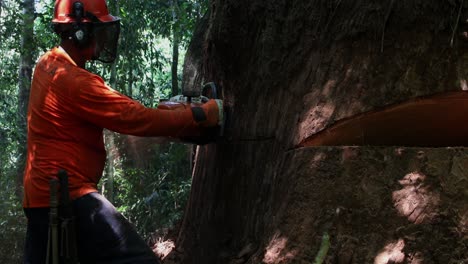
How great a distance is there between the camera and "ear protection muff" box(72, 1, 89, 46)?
9.79ft

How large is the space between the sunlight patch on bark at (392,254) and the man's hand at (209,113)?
127cm

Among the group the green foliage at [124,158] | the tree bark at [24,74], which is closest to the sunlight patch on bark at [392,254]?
the green foliage at [124,158]

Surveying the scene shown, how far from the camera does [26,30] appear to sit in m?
10.0

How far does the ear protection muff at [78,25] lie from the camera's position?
2984 mm

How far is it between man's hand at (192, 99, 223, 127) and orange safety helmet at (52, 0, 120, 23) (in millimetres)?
715

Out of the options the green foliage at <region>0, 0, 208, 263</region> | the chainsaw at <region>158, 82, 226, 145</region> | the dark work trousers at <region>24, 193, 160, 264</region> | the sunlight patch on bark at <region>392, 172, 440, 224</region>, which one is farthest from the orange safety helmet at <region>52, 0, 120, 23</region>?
the green foliage at <region>0, 0, 208, 263</region>

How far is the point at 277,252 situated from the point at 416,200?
24.2 inches

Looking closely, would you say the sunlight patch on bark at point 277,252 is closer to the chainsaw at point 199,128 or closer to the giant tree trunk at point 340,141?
the giant tree trunk at point 340,141

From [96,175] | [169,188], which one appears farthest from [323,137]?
[169,188]

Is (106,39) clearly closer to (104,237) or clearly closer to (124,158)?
(104,237)

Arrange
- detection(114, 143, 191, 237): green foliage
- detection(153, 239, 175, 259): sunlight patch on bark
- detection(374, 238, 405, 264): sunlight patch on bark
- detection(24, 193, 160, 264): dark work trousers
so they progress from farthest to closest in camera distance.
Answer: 1. detection(114, 143, 191, 237): green foliage
2. detection(153, 239, 175, 259): sunlight patch on bark
3. detection(24, 193, 160, 264): dark work trousers
4. detection(374, 238, 405, 264): sunlight patch on bark

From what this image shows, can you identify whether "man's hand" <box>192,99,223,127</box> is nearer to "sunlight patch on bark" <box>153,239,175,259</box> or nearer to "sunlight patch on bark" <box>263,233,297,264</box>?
"sunlight patch on bark" <box>263,233,297,264</box>

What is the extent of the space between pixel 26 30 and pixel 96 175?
26.2 feet

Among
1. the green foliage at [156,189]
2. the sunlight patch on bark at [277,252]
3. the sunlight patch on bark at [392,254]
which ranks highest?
the sunlight patch on bark at [392,254]
